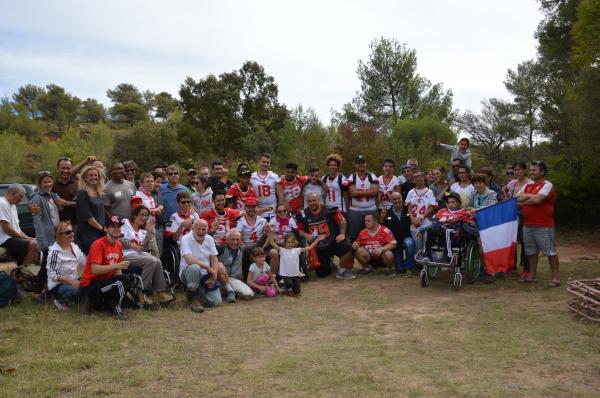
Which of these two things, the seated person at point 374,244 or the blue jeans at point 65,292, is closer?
the blue jeans at point 65,292

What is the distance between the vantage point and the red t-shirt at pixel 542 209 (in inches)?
295

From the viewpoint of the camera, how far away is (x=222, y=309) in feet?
22.0

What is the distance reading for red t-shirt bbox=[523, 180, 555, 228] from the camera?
750 cm

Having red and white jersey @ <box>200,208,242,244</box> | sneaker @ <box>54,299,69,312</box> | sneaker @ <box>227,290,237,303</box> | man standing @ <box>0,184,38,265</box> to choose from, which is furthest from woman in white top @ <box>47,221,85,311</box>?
red and white jersey @ <box>200,208,242,244</box>

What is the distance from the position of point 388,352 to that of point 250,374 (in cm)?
138

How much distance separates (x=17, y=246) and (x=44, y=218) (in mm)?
574

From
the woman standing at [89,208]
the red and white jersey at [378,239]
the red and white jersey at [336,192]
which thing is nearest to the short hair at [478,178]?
the red and white jersey at [378,239]

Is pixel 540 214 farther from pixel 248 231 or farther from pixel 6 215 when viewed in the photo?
pixel 6 215

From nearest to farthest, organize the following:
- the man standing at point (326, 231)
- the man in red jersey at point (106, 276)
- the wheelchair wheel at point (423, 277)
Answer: the man in red jersey at point (106, 276) → the wheelchair wheel at point (423, 277) → the man standing at point (326, 231)

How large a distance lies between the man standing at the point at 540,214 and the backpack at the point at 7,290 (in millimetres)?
7173

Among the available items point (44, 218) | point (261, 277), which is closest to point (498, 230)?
point (261, 277)

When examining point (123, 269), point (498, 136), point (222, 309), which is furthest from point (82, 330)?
point (498, 136)

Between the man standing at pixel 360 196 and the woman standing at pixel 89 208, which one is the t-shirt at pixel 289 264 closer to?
the man standing at pixel 360 196

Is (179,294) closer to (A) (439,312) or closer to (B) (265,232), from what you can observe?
(B) (265,232)
